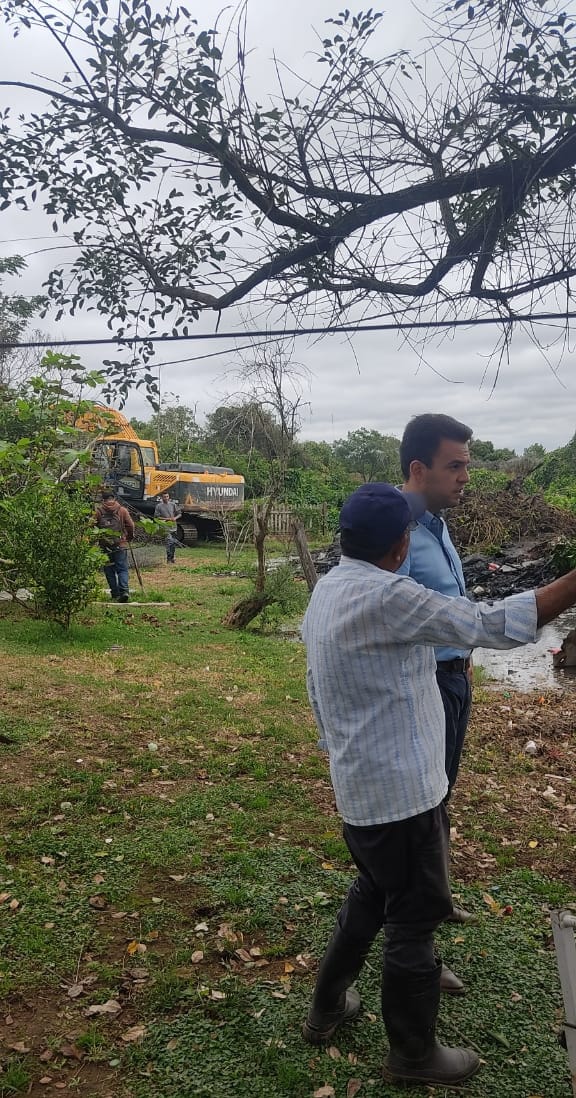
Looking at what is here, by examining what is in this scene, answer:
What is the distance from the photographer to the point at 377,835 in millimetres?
2172

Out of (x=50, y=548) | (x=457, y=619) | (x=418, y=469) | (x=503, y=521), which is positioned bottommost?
(x=503, y=521)

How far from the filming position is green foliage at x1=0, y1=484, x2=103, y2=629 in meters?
9.05

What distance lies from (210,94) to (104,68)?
53 centimetres

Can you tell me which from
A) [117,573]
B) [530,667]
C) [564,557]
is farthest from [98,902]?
[564,557]

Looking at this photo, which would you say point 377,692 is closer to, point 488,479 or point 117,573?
point 117,573

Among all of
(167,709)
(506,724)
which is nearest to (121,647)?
(167,709)

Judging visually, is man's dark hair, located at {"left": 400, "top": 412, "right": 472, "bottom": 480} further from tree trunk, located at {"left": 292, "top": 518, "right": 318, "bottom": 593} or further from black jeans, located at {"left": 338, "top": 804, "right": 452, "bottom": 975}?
tree trunk, located at {"left": 292, "top": 518, "right": 318, "bottom": 593}

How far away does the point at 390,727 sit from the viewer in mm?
2117

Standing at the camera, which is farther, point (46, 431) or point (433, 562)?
point (46, 431)

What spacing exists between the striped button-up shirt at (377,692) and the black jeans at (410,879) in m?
0.07

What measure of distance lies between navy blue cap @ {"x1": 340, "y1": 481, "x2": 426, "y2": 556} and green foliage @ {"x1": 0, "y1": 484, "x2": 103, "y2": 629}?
7374 mm

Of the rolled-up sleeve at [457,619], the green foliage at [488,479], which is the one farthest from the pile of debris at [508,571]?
the rolled-up sleeve at [457,619]

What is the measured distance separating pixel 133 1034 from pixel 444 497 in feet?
7.05

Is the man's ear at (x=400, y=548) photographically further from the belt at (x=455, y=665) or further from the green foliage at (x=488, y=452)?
the green foliage at (x=488, y=452)
